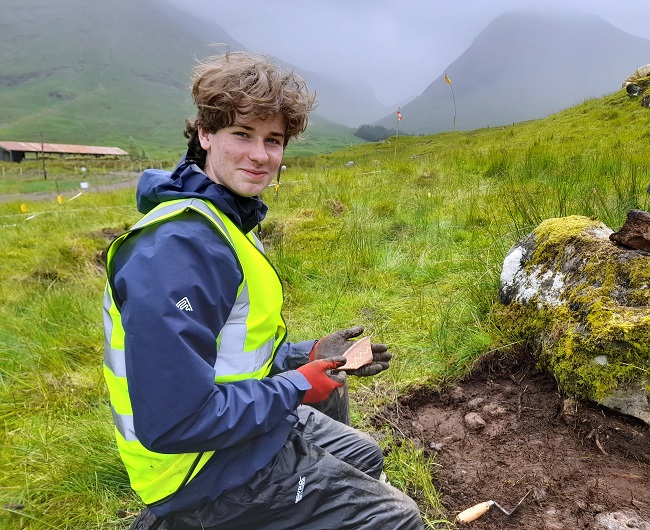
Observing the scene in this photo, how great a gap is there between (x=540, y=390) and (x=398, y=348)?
1.00 meters

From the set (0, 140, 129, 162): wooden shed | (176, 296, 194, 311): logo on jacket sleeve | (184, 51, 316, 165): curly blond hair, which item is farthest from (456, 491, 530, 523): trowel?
(0, 140, 129, 162): wooden shed

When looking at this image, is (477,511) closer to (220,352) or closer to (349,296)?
(220,352)

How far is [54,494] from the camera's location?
82.6 inches

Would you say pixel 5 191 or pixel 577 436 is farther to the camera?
pixel 5 191

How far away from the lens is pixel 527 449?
6.84 feet

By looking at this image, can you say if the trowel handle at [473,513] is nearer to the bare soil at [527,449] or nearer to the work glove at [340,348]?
the bare soil at [527,449]

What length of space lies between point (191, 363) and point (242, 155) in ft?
2.65

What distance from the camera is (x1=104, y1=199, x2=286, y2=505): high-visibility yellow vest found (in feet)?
4.32

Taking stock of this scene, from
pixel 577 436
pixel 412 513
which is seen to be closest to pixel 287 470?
pixel 412 513

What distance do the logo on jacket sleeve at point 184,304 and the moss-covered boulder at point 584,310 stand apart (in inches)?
73.8

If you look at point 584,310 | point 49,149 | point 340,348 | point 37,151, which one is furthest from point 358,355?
point 49,149

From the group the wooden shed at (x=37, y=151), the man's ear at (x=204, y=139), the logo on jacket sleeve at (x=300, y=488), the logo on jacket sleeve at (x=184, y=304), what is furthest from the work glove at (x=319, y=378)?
the wooden shed at (x=37, y=151)

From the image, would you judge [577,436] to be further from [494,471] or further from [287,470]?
[287,470]

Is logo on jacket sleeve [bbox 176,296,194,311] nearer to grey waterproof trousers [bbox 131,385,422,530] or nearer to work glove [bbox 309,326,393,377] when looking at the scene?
grey waterproof trousers [bbox 131,385,422,530]
